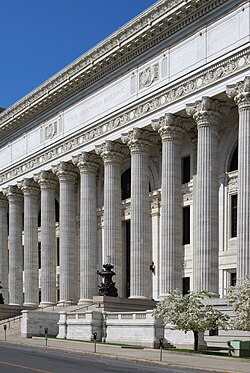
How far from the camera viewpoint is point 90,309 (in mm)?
54656

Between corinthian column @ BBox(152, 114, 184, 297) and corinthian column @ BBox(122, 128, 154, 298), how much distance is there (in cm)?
347

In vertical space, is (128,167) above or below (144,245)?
above

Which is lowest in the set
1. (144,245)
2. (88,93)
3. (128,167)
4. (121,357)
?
(121,357)

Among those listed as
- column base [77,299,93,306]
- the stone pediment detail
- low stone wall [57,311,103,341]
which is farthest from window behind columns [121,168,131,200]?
low stone wall [57,311,103,341]

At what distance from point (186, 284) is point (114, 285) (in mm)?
6049

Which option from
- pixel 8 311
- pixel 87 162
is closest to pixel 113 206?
pixel 87 162

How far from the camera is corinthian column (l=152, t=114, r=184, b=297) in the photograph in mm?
52469

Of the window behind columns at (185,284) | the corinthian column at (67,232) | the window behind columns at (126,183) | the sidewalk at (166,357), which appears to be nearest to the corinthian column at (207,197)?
the sidewalk at (166,357)

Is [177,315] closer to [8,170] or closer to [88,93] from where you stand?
[88,93]

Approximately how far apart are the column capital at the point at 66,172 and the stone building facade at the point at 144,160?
95 mm

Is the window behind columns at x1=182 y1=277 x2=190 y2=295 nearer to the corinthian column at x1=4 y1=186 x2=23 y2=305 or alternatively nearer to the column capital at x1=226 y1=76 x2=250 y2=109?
the column capital at x1=226 y1=76 x2=250 y2=109

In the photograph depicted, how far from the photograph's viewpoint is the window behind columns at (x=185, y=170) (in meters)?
59.2

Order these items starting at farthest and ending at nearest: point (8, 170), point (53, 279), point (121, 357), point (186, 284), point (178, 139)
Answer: point (8, 170)
point (53, 279)
point (186, 284)
point (178, 139)
point (121, 357)

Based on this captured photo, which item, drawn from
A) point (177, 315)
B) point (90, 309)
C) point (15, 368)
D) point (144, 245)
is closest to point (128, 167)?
point (144, 245)
